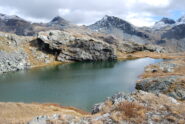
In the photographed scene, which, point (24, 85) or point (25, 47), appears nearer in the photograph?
point (24, 85)

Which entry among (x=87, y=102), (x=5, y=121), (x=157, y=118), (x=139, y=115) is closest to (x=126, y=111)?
(x=139, y=115)

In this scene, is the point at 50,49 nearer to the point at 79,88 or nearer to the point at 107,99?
the point at 79,88

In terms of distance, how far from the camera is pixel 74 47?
146500 mm

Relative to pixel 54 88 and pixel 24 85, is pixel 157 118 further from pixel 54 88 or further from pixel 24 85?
pixel 24 85

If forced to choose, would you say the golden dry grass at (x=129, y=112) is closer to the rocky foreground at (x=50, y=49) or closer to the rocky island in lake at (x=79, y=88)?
the rocky island in lake at (x=79, y=88)

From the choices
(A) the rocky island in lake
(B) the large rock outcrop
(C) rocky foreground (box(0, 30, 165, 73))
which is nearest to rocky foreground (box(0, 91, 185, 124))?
(A) the rocky island in lake

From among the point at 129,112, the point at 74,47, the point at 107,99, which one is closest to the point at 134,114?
the point at 129,112

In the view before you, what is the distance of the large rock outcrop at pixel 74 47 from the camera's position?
142000 millimetres

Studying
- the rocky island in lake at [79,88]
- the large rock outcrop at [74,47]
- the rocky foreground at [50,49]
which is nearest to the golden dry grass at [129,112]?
the rocky island in lake at [79,88]

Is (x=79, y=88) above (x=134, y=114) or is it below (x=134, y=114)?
below

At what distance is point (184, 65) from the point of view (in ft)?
294

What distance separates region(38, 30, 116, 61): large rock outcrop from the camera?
466ft

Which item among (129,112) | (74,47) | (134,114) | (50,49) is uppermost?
(74,47)

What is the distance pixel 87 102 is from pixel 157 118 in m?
32.2
